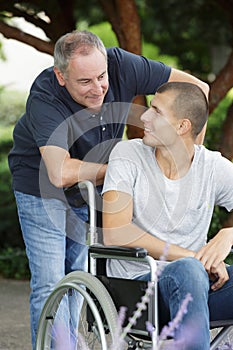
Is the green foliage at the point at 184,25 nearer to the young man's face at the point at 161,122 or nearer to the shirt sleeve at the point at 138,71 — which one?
the shirt sleeve at the point at 138,71

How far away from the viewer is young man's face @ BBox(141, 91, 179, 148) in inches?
139

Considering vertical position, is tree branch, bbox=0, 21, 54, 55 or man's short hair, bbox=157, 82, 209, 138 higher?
man's short hair, bbox=157, 82, 209, 138

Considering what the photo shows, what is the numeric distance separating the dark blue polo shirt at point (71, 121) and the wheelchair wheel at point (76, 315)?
51 centimetres

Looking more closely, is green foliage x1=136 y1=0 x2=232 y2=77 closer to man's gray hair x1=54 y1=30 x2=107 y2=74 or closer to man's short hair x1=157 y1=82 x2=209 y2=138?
man's gray hair x1=54 y1=30 x2=107 y2=74

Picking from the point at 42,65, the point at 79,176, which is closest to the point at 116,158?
the point at 79,176

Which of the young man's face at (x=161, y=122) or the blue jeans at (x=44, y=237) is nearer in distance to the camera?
the young man's face at (x=161, y=122)

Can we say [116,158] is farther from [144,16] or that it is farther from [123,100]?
[144,16]

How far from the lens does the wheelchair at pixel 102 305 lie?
3.20 m

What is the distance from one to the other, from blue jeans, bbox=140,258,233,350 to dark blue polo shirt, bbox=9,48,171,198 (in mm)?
718

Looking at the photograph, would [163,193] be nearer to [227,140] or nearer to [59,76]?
[59,76]

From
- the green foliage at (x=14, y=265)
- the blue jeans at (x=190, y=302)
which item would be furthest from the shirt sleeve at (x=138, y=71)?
the green foliage at (x=14, y=265)

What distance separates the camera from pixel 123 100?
4027 millimetres

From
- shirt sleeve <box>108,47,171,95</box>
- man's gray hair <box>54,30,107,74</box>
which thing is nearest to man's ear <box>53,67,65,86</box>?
man's gray hair <box>54,30,107,74</box>

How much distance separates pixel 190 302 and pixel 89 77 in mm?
1023
